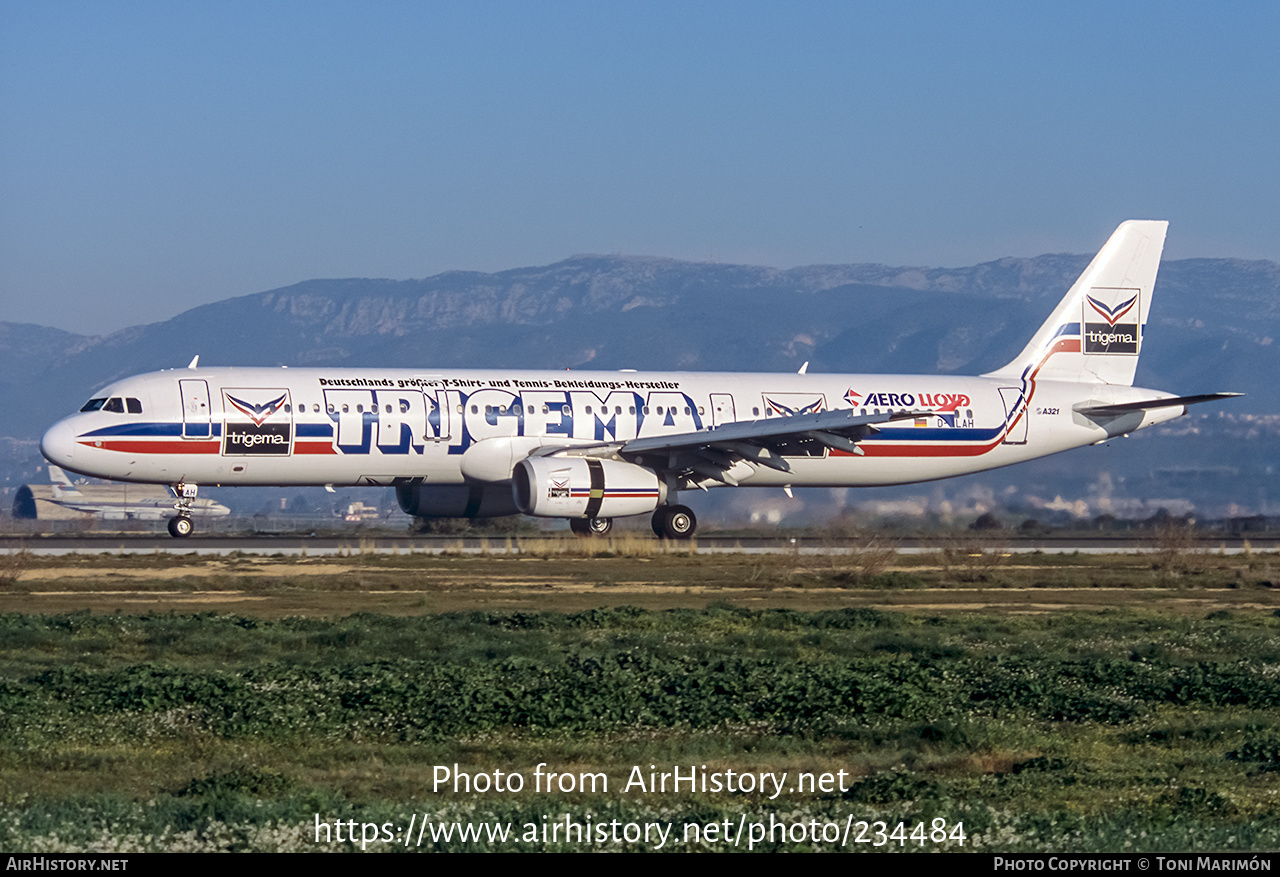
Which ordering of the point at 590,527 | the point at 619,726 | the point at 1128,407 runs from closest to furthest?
1. the point at 619,726
2. the point at 590,527
3. the point at 1128,407

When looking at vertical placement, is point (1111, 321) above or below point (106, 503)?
above

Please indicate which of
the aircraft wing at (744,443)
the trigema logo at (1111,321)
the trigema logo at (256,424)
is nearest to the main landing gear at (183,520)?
the trigema logo at (256,424)

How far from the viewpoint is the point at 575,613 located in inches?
834

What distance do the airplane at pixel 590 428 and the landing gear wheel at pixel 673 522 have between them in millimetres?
46

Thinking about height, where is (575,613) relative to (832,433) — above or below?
below

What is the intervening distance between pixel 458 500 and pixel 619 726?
82.0 ft

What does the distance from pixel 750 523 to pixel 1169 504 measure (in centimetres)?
1550

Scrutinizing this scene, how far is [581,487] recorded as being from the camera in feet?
111

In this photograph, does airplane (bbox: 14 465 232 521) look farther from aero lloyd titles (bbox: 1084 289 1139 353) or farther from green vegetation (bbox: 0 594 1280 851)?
green vegetation (bbox: 0 594 1280 851)

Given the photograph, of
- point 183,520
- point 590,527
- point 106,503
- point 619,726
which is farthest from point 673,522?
point 106,503

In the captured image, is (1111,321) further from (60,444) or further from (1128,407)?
(60,444)

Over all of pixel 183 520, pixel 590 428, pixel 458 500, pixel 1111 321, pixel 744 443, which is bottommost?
pixel 183 520
